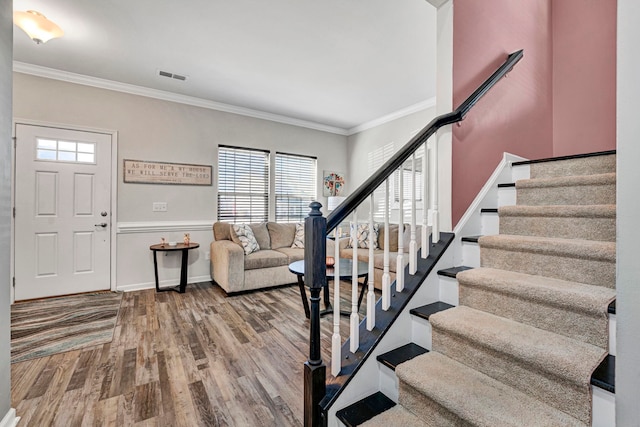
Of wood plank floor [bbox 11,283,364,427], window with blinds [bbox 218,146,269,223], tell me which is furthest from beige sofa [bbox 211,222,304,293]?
wood plank floor [bbox 11,283,364,427]

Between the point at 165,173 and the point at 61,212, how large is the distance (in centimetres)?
126

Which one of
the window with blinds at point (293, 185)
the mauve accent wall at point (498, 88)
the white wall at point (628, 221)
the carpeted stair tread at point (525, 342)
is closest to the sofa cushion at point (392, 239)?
the window with blinds at point (293, 185)

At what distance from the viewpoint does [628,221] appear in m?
0.79

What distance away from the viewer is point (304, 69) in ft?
11.1

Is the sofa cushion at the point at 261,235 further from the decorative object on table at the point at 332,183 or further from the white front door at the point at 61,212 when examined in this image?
the white front door at the point at 61,212

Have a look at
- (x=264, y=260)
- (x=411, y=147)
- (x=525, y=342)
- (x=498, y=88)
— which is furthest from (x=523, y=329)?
(x=264, y=260)

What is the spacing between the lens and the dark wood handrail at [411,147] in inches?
53.9

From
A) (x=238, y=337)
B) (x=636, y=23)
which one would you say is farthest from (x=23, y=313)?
(x=636, y=23)

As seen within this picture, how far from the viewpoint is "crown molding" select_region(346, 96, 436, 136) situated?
4.33m

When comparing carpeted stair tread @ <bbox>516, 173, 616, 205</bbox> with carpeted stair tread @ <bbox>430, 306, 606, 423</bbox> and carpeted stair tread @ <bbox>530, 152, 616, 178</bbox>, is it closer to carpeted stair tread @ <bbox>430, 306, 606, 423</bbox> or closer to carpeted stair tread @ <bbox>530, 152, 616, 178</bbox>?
carpeted stair tread @ <bbox>530, 152, 616, 178</bbox>

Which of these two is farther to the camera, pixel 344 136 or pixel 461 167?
pixel 344 136

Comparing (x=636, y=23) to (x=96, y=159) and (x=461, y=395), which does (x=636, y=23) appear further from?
(x=96, y=159)

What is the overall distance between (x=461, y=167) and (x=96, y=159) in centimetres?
426

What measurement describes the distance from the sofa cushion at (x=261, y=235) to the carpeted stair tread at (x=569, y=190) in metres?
3.38
